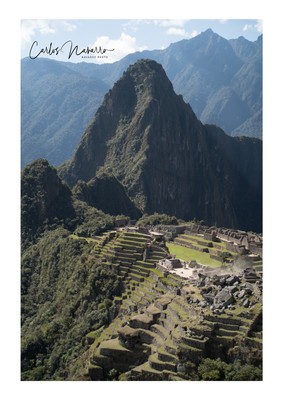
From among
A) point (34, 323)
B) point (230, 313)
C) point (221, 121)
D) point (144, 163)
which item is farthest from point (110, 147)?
point (230, 313)

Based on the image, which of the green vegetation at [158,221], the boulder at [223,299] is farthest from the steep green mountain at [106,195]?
the boulder at [223,299]

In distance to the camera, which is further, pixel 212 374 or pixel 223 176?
pixel 223 176

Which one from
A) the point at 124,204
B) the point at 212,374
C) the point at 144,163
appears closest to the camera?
the point at 212,374

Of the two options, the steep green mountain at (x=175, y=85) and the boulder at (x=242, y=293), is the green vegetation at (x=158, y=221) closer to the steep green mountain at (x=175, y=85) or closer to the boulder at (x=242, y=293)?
the steep green mountain at (x=175, y=85)

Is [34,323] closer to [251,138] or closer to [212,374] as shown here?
[212,374]

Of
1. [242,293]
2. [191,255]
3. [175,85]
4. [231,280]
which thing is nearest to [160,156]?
[175,85]
